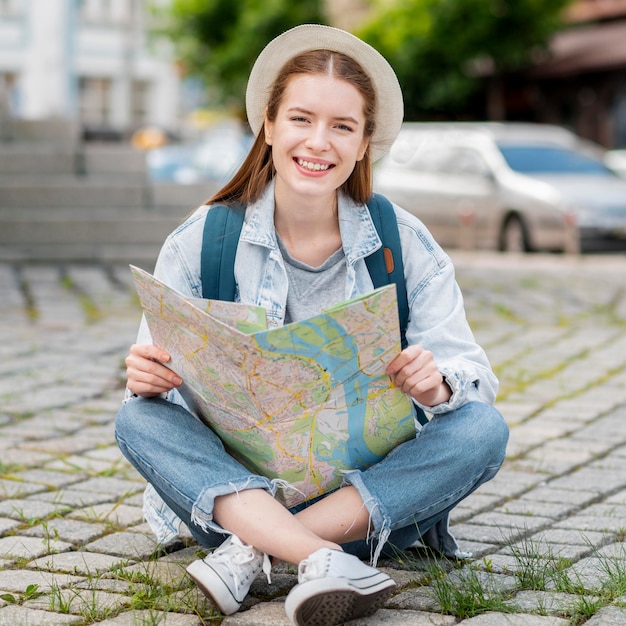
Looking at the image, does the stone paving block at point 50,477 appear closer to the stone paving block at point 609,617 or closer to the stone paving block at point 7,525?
the stone paving block at point 7,525

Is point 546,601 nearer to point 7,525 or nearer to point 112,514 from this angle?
point 112,514

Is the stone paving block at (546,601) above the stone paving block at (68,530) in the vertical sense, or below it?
above

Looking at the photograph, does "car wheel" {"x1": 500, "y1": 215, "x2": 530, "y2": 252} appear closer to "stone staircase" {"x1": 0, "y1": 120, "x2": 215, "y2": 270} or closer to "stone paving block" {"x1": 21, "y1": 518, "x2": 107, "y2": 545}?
"stone staircase" {"x1": 0, "y1": 120, "x2": 215, "y2": 270}

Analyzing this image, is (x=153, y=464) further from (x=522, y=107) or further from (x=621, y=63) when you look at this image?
(x=522, y=107)

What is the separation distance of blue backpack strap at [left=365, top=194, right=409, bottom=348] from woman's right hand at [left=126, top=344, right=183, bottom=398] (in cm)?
58

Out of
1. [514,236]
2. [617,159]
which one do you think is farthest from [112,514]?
[617,159]

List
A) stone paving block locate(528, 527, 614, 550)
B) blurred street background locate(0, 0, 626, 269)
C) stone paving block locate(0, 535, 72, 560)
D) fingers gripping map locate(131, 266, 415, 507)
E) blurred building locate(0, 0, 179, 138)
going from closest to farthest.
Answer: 1. fingers gripping map locate(131, 266, 415, 507)
2. stone paving block locate(0, 535, 72, 560)
3. stone paving block locate(528, 527, 614, 550)
4. blurred street background locate(0, 0, 626, 269)
5. blurred building locate(0, 0, 179, 138)

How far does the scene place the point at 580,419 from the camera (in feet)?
17.3

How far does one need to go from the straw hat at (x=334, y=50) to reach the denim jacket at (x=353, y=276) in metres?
0.24

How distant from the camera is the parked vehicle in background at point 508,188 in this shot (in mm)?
12930

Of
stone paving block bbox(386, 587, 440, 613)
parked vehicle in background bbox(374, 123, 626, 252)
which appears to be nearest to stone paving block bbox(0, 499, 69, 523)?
stone paving block bbox(386, 587, 440, 613)

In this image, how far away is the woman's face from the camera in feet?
10.2

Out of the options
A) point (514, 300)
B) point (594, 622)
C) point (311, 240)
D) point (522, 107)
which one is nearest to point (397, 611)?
point (594, 622)

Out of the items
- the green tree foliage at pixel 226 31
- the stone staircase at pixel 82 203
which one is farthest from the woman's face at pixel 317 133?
the green tree foliage at pixel 226 31
